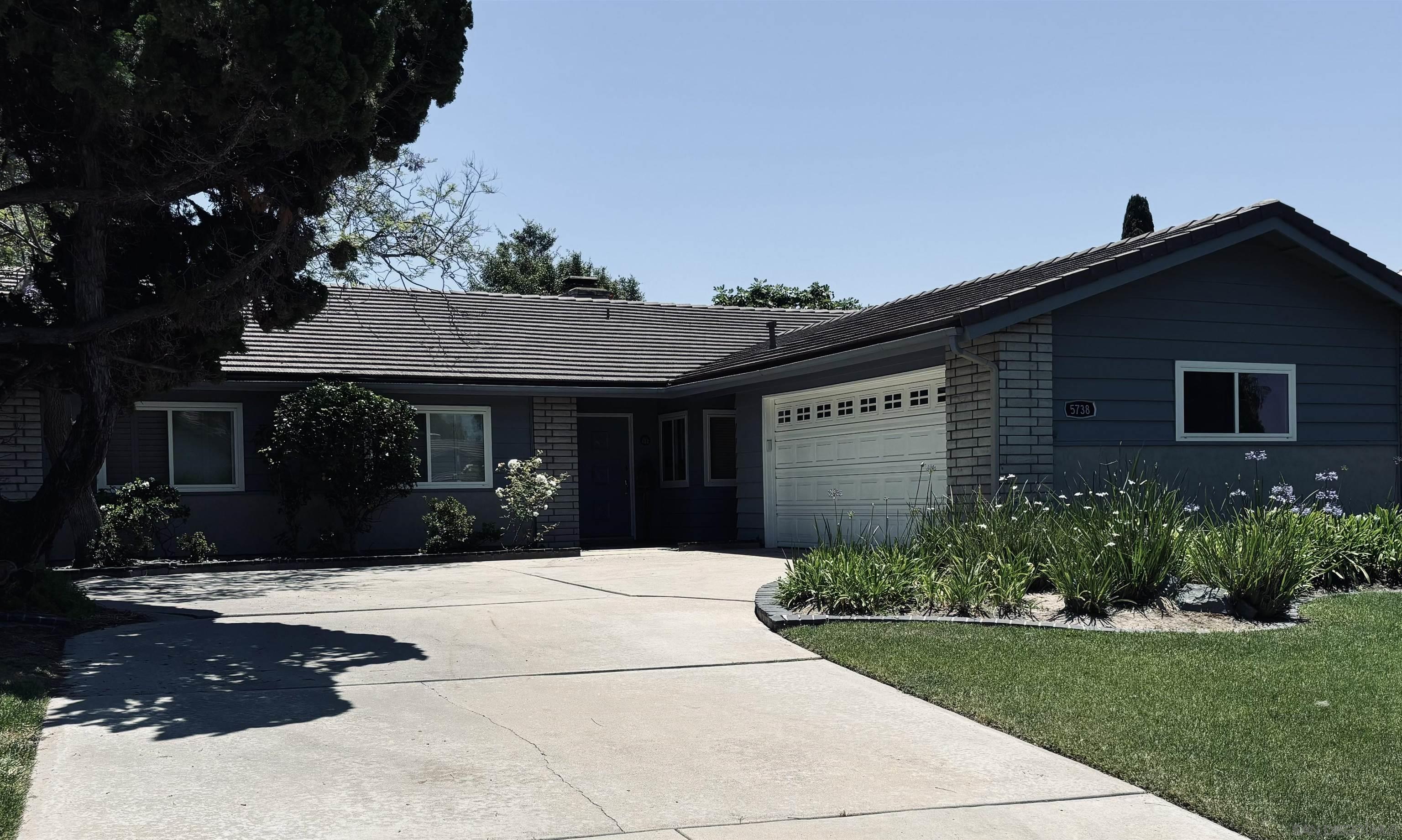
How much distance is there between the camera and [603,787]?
17.6 feet

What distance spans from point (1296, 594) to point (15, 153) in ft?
38.8

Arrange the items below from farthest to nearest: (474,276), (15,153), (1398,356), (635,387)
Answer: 1. (635,387)
2. (474,276)
3. (1398,356)
4. (15,153)

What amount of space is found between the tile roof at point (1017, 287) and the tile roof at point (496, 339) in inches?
94.1

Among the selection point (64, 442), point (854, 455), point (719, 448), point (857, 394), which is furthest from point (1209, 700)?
point (719, 448)

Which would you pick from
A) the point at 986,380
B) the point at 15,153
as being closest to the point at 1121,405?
the point at 986,380

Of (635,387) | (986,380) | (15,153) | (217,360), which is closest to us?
(15,153)

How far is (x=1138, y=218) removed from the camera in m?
27.7

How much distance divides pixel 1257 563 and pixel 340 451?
12.1 metres

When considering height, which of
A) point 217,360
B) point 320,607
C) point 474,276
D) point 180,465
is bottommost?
point 320,607

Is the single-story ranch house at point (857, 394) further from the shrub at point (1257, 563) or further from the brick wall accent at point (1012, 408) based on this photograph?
the shrub at point (1257, 563)

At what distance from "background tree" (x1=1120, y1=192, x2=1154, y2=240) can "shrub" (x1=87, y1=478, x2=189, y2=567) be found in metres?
20.8

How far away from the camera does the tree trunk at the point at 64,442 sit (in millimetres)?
13969

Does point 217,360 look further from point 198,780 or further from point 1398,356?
point 1398,356

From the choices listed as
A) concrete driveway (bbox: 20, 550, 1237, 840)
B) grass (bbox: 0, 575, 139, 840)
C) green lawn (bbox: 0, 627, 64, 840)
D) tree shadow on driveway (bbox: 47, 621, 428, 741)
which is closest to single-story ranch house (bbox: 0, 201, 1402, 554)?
concrete driveway (bbox: 20, 550, 1237, 840)
